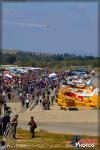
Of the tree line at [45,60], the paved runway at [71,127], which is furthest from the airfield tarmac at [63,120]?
the tree line at [45,60]

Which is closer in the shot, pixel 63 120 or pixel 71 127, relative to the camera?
pixel 71 127

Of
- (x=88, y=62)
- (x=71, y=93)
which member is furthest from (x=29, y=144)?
(x=88, y=62)

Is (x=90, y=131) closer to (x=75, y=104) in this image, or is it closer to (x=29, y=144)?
(x=29, y=144)

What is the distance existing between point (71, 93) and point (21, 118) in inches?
428

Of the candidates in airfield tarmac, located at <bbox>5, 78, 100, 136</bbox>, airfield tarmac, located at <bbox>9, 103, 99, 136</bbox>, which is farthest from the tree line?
airfield tarmac, located at <bbox>9, 103, 99, 136</bbox>

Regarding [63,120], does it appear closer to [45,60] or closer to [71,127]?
[71,127]

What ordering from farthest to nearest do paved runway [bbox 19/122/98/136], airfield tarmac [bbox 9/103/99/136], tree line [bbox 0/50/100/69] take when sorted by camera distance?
tree line [bbox 0/50/100/69], airfield tarmac [bbox 9/103/99/136], paved runway [bbox 19/122/98/136]

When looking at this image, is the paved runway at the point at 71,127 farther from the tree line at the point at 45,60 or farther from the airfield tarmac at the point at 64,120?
the tree line at the point at 45,60

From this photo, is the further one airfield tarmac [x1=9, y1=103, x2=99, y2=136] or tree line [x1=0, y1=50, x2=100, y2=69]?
tree line [x1=0, y1=50, x2=100, y2=69]

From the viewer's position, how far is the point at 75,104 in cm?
Answer: 4116

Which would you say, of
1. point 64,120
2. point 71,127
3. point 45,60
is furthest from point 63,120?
point 45,60

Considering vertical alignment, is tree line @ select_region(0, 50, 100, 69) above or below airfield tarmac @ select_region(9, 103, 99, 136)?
above

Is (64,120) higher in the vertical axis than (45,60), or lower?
lower

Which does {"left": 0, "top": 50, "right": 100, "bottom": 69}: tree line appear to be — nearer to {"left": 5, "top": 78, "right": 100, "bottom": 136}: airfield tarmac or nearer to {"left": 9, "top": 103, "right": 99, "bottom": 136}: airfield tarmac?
{"left": 5, "top": 78, "right": 100, "bottom": 136}: airfield tarmac
